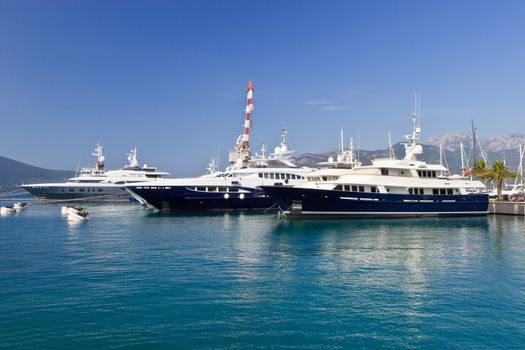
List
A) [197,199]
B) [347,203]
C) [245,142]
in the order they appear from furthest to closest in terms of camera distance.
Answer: [245,142] → [197,199] → [347,203]

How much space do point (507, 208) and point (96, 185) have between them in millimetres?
83738

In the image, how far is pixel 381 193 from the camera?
158 feet

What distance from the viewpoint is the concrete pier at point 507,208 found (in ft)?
182

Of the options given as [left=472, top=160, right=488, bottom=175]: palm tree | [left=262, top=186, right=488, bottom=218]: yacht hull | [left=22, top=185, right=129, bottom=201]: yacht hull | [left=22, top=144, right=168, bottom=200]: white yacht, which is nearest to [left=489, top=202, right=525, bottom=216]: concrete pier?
[left=472, top=160, right=488, bottom=175]: palm tree

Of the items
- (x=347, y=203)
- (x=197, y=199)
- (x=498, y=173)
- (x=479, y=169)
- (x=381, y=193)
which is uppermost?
(x=479, y=169)

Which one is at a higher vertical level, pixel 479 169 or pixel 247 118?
pixel 247 118

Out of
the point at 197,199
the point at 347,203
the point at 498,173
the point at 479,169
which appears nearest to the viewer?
the point at 347,203

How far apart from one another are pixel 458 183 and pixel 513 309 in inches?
1539

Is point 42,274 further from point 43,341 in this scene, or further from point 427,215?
point 427,215

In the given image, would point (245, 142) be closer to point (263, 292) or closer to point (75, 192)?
point (75, 192)

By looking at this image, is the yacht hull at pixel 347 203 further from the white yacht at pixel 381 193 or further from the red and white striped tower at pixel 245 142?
the red and white striped tower at pixel 245 142

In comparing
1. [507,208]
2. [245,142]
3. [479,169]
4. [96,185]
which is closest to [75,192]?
[96,185]

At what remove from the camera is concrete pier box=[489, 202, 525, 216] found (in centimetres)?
5550

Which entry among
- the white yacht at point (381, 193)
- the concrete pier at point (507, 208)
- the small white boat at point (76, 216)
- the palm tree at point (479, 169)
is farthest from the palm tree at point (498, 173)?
the small white boat at point (76, 216)
